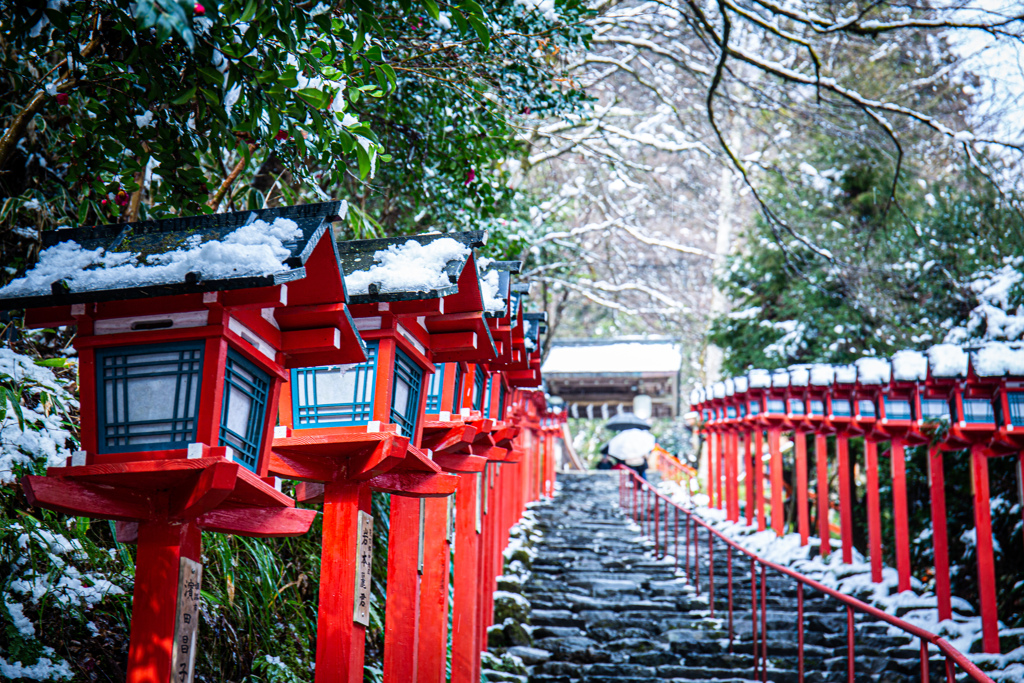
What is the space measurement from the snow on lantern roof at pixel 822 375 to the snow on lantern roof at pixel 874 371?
678mm

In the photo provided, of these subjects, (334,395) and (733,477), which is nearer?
(334,395)

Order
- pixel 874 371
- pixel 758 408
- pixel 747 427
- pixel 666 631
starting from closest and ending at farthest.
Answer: pixel 666 631
pixel 874 371
pixel 758 408
pixel 747 427

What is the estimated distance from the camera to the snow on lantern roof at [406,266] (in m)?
3.51

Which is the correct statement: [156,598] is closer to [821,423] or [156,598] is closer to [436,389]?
[436,389]

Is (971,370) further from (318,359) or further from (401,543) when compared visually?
(318,359)

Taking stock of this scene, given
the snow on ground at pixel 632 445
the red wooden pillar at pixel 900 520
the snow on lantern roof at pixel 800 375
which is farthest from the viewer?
the snow on ground at pixel 632 445

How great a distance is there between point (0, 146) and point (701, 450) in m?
21.3

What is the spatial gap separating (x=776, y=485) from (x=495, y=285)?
995 cm

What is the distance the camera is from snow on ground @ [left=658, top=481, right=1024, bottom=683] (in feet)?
25.2

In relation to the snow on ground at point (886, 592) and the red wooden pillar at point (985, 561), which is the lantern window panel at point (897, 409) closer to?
the red wooden pillar at point (985, 561)

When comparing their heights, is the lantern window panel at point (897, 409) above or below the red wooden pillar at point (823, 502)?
above

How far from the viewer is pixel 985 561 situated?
8031mm

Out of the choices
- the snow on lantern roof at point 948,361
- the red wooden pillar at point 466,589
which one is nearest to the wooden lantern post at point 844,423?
the snow on lantern roof at point 948,361

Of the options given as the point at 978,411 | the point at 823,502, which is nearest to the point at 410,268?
the point at 978,411
